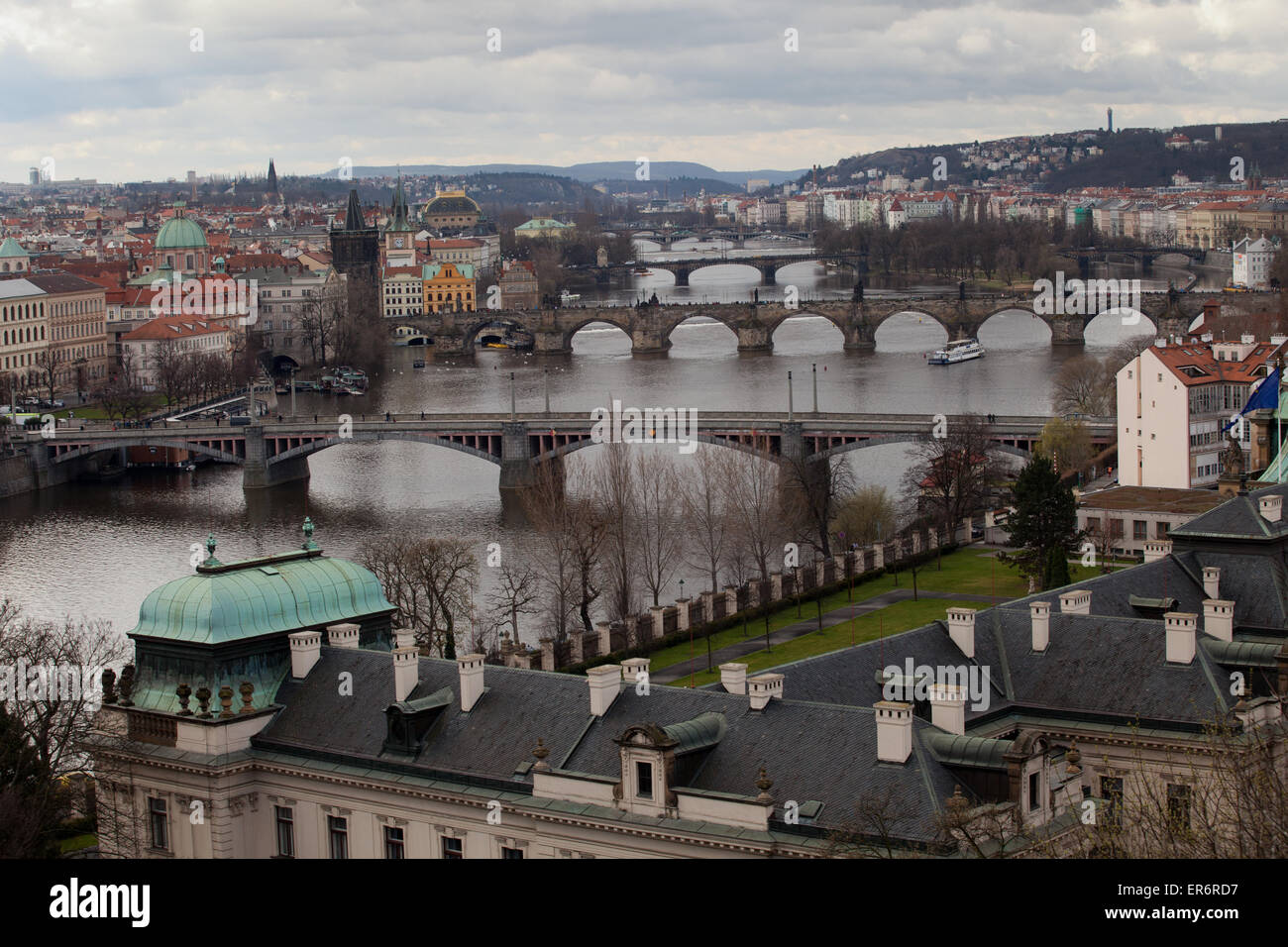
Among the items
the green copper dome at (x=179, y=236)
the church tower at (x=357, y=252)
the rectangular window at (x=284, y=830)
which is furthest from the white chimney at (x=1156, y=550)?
the green copper dome at (x=179, y=236)

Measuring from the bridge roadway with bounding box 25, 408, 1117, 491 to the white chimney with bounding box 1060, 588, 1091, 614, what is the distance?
3111 centimetres

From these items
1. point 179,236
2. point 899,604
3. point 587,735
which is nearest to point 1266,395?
point 899,604

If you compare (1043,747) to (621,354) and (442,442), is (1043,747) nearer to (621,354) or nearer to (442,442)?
(442,442)

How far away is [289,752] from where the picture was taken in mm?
25969

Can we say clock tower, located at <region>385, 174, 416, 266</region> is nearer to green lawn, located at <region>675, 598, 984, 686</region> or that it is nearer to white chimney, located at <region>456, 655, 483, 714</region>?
green lawn, located at <region>675, 598, 984, 686</region>

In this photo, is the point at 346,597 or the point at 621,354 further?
the point at 621,354

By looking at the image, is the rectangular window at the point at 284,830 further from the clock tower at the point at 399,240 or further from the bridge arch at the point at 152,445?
the clock tower at the point at 399,240

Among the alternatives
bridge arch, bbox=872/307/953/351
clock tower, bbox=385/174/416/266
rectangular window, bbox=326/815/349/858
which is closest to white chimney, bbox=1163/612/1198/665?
rectangular window, bbox=326/815/349/858

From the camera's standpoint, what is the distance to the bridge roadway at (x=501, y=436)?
6425 centimetres

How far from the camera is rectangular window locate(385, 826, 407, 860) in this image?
24.9 meters

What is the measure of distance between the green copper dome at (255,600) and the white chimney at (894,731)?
922 cm
